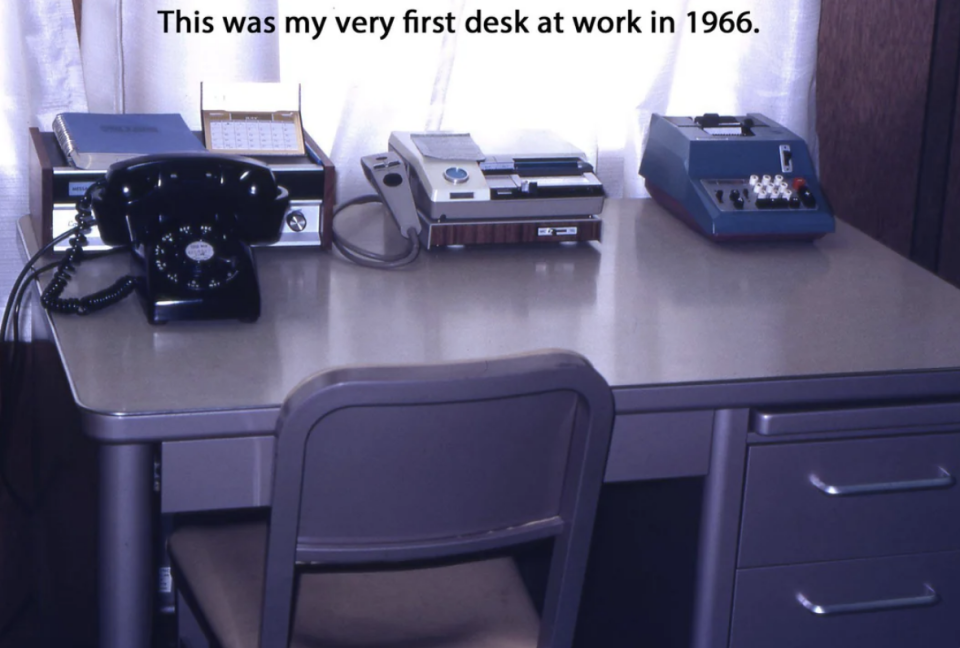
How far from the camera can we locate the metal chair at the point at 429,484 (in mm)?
954

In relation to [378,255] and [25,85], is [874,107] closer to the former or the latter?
[378,255]

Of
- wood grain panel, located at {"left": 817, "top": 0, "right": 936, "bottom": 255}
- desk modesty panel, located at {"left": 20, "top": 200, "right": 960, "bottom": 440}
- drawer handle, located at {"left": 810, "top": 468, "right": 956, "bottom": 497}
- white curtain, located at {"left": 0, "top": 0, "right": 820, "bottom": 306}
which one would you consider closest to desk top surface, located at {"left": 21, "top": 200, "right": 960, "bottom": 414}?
desk modesty panel, located at {"left": 20, "top": 200, "right": 960, "bottom": 440}

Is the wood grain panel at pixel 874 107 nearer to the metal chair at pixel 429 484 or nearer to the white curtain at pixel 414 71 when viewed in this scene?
the white curtain at pixel 414 71

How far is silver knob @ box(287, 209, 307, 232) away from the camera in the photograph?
58.2 inches

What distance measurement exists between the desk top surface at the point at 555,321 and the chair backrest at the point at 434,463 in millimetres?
134

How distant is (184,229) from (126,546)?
1.19ft

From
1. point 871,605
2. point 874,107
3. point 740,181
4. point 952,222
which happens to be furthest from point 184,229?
point 952,222

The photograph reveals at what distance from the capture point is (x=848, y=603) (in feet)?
4.36

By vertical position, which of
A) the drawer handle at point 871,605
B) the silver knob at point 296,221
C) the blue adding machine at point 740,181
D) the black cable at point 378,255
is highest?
the blue adding machine at point 740,181

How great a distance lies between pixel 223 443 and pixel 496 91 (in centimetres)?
87

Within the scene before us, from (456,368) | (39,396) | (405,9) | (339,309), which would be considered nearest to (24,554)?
(39,396)

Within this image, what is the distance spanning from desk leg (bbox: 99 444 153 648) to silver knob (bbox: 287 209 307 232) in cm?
46

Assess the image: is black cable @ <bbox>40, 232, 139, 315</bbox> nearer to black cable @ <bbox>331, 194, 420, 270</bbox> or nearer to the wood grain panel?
black cable @ <bbox>331, 194, 420, 270</bbox>

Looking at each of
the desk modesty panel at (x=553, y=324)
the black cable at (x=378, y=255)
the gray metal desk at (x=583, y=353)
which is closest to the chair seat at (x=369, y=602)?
the gray metal desk at (x=583, y=353)
